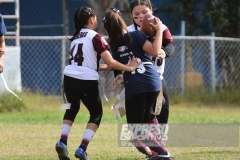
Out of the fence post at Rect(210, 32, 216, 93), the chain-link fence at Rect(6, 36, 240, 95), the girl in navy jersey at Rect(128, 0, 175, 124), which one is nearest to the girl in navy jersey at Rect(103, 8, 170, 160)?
the girl in navy jersey at Rect(128, 0, 175, 124)

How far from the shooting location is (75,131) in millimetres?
10039

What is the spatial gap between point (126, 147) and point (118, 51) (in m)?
1.88

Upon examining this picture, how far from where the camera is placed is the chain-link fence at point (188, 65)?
1447cm

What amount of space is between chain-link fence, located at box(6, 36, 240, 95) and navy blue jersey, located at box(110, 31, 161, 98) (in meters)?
7.70

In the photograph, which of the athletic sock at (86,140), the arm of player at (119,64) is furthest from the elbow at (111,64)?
the athletic sock at (86,140)

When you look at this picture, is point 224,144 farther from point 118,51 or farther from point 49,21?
point 49,21

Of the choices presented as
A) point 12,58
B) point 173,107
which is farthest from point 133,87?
point 173,107

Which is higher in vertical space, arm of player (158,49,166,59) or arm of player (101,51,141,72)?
arm of player (158,49,166,59)

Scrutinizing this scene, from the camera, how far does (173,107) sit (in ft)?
45.8

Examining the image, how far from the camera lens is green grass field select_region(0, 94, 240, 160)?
7374 millimetres

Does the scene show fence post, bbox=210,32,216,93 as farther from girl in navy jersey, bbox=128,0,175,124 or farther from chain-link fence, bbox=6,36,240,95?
girl in navy jersey, bbox=128,0,175,124

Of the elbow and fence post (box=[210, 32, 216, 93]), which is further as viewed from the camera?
fence post (box=[210, 32, 216, 93])

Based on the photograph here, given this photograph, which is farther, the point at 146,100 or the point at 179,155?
the point at 179,155

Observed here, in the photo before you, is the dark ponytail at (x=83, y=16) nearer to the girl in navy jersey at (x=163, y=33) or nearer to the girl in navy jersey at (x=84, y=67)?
the girl in navy jersey at (x=84, y=67)
